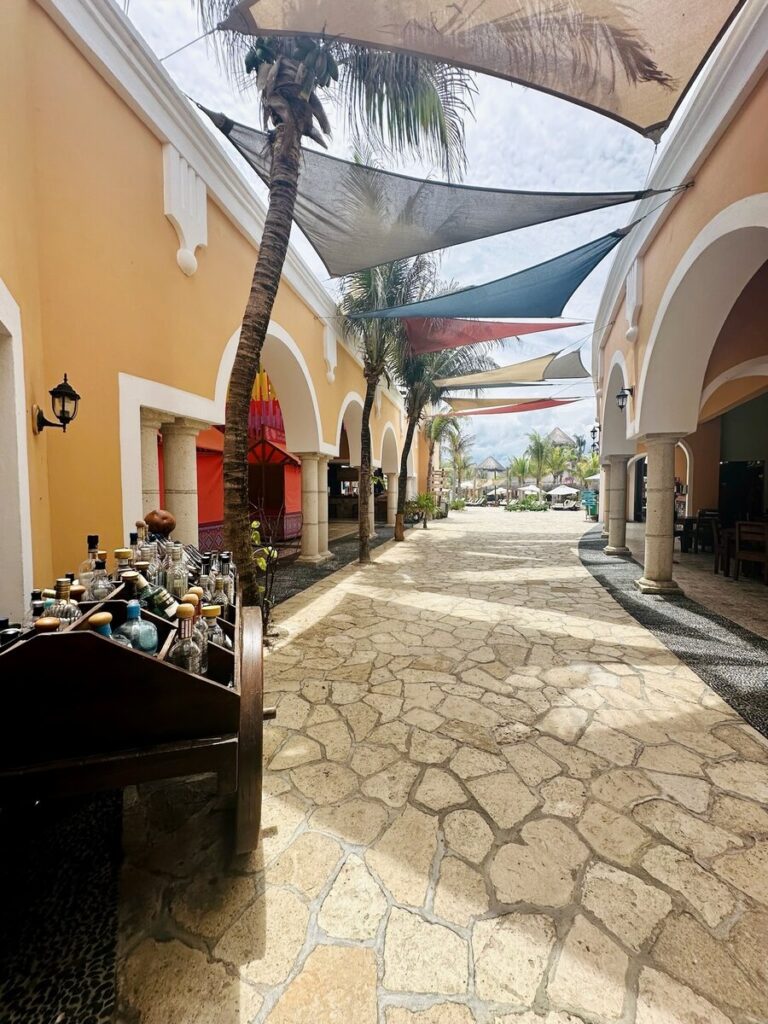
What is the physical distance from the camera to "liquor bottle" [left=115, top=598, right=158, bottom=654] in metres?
1.62

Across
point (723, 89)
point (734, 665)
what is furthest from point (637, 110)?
point (734, 665)

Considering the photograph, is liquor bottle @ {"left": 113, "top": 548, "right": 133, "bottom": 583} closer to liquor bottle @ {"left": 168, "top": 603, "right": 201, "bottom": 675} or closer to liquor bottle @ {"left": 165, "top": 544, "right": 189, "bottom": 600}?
liquor bottle @ {"left": 165, "top": 544, "right": 189, "bottom": 600}

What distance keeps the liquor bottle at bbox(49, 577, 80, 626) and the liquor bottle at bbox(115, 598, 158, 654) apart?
0.19 metres

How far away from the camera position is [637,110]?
353 cm

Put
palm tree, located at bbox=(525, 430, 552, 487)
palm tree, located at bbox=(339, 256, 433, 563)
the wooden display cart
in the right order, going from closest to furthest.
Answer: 1. the wooden display cart
2. palm tree, located at bbox=(339, 256, 433, 563)
3. palm tree, located at bbox=(525, 430, 552, 487)

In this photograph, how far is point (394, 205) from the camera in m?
4.77

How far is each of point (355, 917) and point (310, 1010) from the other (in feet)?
1.03

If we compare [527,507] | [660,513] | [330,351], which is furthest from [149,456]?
[527,507]

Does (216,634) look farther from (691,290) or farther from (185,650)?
(691,290)

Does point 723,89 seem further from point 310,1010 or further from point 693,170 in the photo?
point 310,1010

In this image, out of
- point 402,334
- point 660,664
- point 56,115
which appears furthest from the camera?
point 402,334

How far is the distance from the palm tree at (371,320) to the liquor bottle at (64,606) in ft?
22.0

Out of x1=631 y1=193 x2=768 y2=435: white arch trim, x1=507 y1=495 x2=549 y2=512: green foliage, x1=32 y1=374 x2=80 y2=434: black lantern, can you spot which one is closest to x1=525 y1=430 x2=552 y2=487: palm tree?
x1=507 y1=495 x2=549 y2=512: green foliage

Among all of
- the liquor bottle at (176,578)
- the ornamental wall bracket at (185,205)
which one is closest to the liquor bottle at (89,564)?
the liquor bottle at (176,578)
